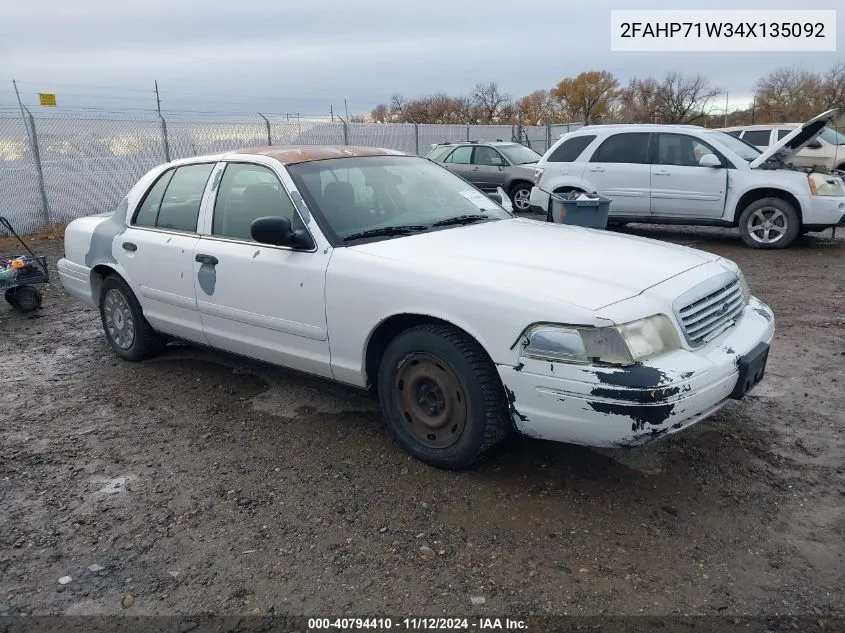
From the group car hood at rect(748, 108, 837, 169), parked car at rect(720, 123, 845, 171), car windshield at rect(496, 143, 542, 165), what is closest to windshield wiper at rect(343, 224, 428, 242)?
car hood at rect(748, 108, 837, 169)

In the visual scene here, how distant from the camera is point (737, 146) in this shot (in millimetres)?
10008

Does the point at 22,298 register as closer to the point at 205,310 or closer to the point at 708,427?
A: the point at 205,310

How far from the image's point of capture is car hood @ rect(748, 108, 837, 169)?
28.0ft

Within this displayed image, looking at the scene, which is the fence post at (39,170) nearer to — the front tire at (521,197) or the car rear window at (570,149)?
the front tire at (521,197)

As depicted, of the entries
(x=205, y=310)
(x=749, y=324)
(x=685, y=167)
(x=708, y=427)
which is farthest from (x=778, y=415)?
(x=685, y=167)

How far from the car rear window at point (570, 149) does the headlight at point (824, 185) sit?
3096 mm

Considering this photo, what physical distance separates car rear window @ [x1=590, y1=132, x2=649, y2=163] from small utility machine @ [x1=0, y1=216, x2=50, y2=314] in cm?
768

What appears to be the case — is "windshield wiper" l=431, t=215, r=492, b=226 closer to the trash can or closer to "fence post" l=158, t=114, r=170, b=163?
the trash can

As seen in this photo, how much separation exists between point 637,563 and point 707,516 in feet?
A: 1.71

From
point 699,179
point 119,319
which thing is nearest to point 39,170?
point 119,319

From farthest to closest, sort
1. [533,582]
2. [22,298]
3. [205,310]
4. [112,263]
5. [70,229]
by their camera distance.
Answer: [22,298] < [70,229] < [112,263] < [205,310] < [533,582]

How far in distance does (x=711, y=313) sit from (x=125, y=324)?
425cm

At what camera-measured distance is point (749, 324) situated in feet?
11.9

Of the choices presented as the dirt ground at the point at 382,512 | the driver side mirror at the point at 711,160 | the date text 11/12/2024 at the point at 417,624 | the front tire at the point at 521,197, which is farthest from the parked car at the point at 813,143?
the date text 11/12/2024 at the point at 417,624
